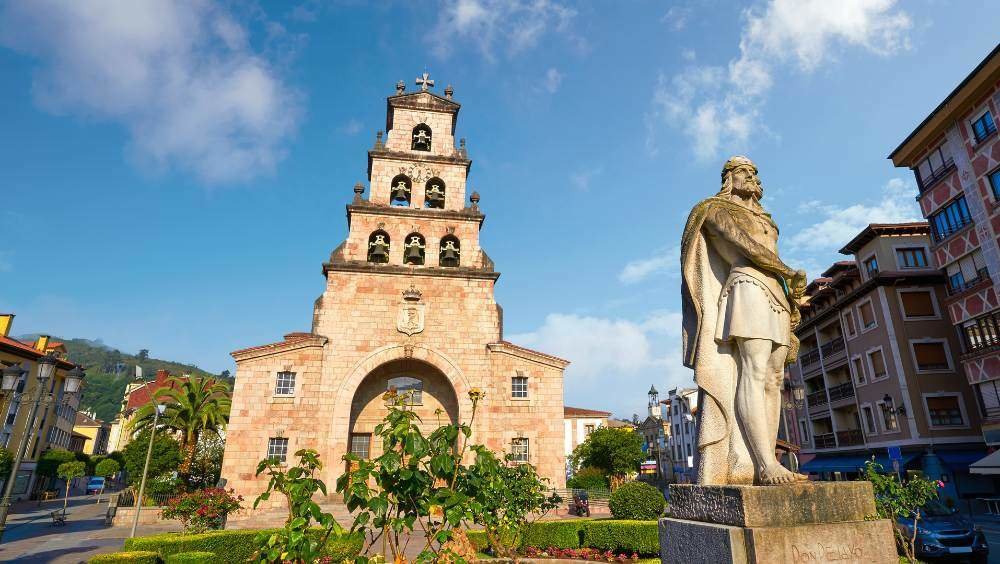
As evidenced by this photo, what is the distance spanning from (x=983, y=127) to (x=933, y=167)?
3526 millimetres

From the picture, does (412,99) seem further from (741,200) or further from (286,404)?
(741,200)

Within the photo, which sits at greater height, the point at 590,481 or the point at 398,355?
the point at 398,355

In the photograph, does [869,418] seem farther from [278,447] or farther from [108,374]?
[108,374]

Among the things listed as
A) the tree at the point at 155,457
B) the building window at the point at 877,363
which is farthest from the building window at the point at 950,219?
the tree at the point at 155,457

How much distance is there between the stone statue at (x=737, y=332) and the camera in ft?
12.6

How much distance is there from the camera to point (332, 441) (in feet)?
68.8

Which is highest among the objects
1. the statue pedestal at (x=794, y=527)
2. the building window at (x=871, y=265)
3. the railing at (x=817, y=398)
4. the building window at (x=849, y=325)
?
the building window at (x=871, y=265)

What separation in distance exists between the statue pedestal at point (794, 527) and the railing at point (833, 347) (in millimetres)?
33315

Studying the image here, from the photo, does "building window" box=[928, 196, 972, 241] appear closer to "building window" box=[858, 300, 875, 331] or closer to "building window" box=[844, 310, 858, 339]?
"building window" box=[858, 300, 875, 331]

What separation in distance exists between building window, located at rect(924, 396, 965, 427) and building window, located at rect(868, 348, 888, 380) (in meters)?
2.36

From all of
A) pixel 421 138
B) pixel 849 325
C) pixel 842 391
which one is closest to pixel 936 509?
pixel 849 325

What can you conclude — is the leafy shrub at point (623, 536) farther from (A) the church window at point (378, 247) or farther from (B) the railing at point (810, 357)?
(B) the railing at point (810, 357)

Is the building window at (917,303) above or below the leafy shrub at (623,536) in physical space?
above

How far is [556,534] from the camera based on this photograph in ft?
45.6
